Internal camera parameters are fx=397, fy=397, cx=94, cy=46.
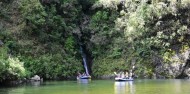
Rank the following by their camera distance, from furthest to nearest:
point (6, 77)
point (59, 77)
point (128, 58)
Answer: point (128, 58)
point (59, 77)
point (6, 77)

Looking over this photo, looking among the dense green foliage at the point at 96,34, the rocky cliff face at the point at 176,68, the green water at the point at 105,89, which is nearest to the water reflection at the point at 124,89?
the green water at the point at 105,89

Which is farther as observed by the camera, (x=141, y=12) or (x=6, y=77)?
(x=141, y=12)

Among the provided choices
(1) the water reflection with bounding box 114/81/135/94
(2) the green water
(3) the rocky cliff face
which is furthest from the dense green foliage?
(1) the water reflection with bounding box 114/81/135/94

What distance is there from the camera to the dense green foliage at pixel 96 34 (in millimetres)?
51656

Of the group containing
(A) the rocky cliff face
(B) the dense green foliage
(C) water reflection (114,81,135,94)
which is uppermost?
(B) the dense green foliage

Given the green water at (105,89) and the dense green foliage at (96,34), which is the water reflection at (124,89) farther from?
the dense green foliage at (96,34)

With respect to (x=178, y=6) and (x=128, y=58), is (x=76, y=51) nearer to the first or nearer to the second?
(x=128, y=58)

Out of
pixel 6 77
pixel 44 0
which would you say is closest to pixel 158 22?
pixel 44 0

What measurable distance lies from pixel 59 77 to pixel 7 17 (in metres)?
10.6

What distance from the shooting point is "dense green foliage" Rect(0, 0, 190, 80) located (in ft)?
169

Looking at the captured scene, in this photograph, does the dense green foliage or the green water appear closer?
the green water

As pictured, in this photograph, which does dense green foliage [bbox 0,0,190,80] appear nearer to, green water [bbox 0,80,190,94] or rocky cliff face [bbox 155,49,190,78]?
rocky cliff face [bbox 155,49,190,78]

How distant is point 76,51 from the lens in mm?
56750

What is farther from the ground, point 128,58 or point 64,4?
point 64,4
